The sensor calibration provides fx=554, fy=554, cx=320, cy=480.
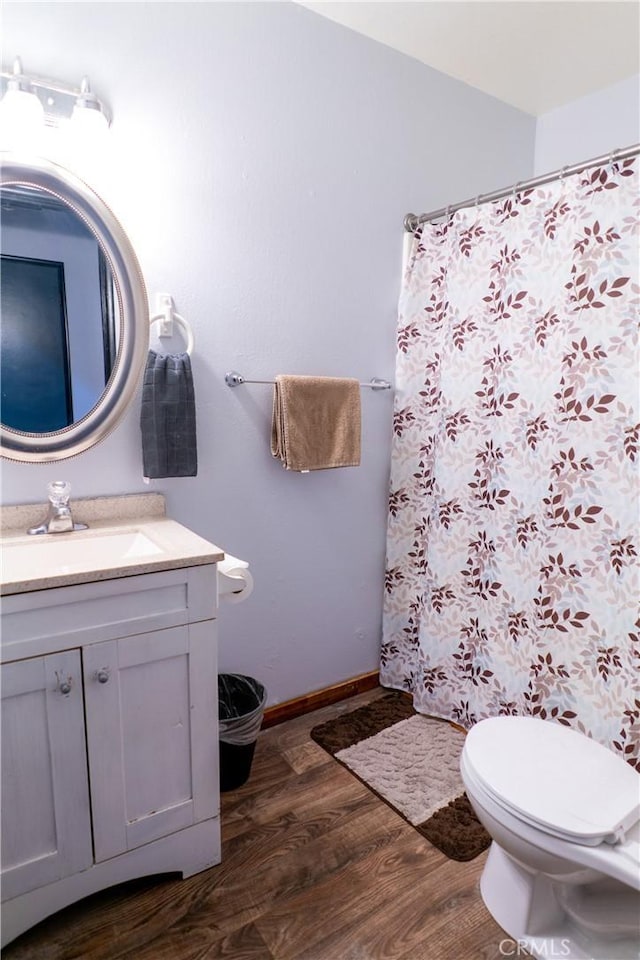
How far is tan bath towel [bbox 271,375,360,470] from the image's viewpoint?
6.08 feet

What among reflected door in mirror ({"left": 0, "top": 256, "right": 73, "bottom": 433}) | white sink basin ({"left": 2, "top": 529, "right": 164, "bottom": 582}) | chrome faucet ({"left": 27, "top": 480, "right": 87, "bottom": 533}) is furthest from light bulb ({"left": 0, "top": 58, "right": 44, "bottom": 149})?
white sink basin ({"left": 2, "top": 529, "right": 164, "bottom": 582})

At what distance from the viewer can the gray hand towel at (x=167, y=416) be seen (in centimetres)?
160

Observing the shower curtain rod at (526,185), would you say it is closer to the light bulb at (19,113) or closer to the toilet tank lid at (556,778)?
the light bulb at (19,113)

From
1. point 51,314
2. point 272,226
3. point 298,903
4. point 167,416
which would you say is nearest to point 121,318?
point 51,314

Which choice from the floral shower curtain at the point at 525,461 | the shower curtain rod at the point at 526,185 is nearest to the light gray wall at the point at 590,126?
the shower curtain rod at the point at 526,185

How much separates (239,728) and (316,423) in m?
1.01

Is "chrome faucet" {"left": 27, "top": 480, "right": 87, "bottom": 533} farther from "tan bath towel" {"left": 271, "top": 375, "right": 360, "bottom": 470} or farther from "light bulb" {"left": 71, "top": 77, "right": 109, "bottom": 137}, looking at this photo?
"light bulb" {"left": 71, "top": 77, "right": 109, "bottom": 137}

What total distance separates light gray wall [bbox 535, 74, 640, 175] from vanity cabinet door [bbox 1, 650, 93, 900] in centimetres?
270

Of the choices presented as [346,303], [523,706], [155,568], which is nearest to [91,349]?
[155,568]

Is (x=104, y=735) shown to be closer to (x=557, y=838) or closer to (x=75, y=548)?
(x=75, y=548)

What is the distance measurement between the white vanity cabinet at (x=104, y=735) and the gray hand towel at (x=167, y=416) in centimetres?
42

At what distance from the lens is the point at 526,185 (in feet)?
5.72

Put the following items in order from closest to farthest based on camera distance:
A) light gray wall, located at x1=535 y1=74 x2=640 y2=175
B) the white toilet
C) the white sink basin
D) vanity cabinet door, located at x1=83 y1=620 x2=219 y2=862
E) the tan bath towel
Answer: the white toilet
vanity cabinet door, located at x1=83 y1=620 x2=219 y2=862
the white sink basin
the tan bath towel
light gray wall, located at x1=535 y1=74 x2=640 y2=175

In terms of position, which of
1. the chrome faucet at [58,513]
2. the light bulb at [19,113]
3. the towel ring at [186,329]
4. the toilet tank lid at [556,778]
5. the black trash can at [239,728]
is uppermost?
the light bulb at [19,113]
